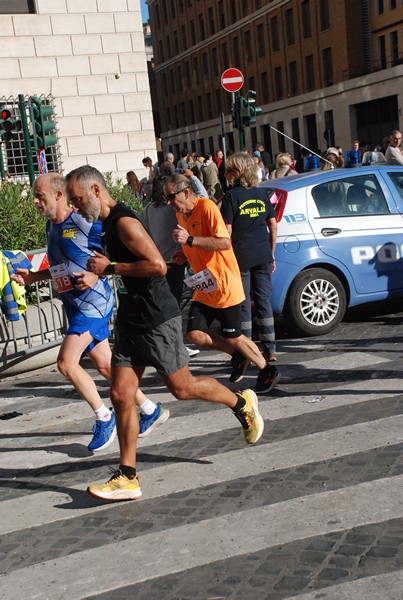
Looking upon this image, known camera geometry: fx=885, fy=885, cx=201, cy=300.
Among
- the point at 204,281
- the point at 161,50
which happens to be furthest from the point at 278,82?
the point at 204,281

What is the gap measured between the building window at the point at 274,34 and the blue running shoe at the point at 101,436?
5697 centimetres

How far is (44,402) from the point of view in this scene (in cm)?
738

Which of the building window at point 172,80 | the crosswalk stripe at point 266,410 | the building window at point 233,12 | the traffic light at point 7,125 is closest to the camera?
→ the crosswalk stripe at point 266,410

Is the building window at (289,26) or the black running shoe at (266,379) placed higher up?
the building window at (289,26)

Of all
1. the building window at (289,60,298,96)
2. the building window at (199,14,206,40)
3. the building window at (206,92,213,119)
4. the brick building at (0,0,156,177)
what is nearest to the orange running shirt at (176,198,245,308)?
the brick building at (0,0,156,177)

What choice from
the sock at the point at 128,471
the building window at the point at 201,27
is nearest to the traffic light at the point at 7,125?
the sock at the point at 128,471

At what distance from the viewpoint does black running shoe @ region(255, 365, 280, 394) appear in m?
6.91

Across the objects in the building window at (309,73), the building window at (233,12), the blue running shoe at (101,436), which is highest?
the building window at (233,12)

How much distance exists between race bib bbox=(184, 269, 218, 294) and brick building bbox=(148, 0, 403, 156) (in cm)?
4045

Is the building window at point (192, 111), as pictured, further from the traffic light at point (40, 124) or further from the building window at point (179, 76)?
the traffic light at point (40, 124)

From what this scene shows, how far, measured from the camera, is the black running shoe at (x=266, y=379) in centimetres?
691

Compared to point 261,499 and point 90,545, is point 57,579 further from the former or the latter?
point 261,499

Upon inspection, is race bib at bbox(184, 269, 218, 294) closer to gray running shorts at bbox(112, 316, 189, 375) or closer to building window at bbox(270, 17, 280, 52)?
gray running shorts at bbox(112, 316, 189, 375)

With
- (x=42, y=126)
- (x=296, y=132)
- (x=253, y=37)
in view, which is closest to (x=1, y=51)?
(x=42, y=126)
